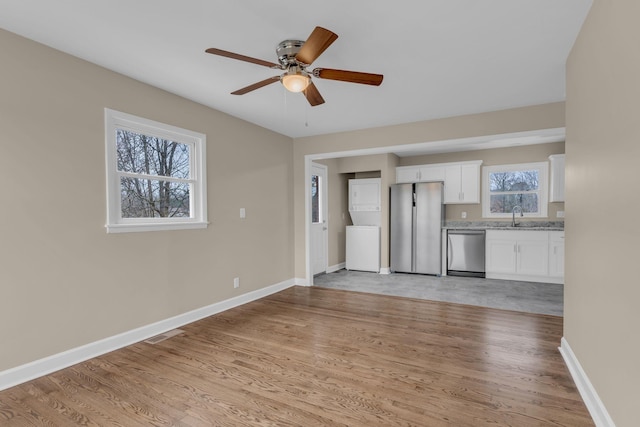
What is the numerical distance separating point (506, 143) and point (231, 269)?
5.11 meters

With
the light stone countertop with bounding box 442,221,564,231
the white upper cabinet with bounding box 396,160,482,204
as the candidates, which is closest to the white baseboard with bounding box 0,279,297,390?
the white upper cabinet with bounding box 396,160,482,204

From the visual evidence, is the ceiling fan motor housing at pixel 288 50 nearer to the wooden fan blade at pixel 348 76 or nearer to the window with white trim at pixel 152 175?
→ the wooden fan blade at pixel 348 76

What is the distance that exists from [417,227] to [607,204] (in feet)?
14.4

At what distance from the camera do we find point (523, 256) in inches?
211

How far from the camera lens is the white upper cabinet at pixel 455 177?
6023mm

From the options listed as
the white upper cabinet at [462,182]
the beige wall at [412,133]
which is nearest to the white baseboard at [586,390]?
the beige wall at [412,133]

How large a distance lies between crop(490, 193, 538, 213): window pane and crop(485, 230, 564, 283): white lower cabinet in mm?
753

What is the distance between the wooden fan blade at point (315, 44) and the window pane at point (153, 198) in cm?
202

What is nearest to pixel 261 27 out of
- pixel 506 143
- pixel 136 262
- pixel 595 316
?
pixel 136 262

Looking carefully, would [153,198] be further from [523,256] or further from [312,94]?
[523,256]

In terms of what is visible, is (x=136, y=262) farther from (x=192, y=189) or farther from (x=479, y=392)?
(x=479, y=392)

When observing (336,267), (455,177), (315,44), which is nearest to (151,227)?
(315,44)

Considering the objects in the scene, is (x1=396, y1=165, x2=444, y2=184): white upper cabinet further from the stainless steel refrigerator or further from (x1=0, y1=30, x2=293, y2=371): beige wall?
(x1=0, y1=30, x2=293, y2=371): beige wall

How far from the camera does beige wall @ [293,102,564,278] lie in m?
3.72
